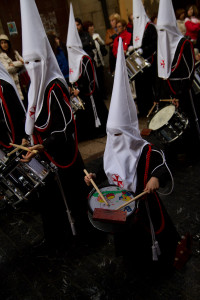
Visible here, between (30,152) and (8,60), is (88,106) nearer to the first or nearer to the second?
(8,60)

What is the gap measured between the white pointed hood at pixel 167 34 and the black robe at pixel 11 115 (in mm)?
2294

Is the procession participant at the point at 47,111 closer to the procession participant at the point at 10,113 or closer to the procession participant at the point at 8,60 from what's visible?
the procession participant at the point at 10,113

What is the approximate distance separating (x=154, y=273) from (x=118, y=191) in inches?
38.5

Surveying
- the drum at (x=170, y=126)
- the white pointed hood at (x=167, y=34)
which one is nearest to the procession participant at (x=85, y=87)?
the white pointed hood at (x=167, y=34)

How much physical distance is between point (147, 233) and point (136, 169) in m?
0.66

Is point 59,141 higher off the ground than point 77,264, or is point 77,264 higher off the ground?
point 59,141

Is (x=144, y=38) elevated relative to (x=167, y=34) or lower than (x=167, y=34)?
lower

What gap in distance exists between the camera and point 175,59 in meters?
→ 4.32

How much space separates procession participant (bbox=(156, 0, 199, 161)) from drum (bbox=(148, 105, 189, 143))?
0.32m

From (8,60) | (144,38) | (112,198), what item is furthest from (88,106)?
(112,198)

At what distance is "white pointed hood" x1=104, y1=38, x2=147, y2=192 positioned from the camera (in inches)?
94.2

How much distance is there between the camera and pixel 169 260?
279cm

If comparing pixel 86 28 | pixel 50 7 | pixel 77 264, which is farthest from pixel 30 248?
pixel 50 7

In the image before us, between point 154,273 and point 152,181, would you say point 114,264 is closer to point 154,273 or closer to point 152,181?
point 154,273
